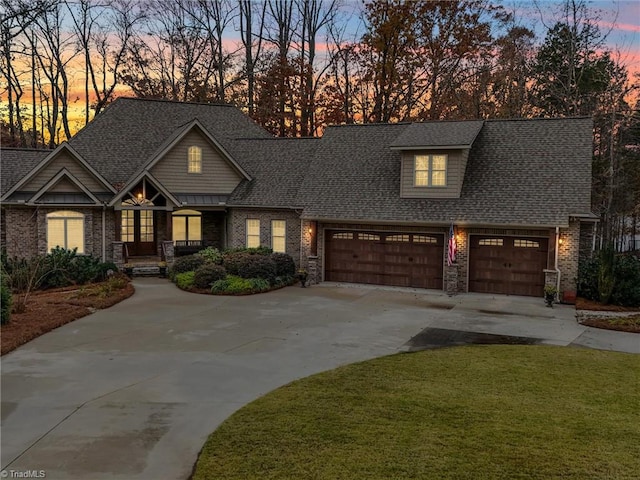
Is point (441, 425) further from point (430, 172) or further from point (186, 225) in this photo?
point (186, 225)

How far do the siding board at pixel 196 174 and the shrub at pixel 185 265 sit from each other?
460 centimetres

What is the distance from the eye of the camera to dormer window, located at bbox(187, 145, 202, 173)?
1038 inches

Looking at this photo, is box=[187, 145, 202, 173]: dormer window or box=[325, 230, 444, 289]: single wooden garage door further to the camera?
box=[187, 145, 202, 173]: dormer window

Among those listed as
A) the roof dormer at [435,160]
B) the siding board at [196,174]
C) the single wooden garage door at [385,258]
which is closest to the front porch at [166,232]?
the siding board at [196,174]

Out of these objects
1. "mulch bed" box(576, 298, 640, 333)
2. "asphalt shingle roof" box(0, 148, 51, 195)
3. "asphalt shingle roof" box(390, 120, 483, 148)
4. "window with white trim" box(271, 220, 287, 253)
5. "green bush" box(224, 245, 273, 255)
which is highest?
"asphalt shingle roof" box(390, 120, 483, 148)

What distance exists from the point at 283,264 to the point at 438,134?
8.26m

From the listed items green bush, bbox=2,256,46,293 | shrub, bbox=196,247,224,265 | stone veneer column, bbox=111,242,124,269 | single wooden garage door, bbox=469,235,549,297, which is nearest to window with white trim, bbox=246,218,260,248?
shrub, bbox=196,247,224,265

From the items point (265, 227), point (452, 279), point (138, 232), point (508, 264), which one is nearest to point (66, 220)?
point (138, 232)

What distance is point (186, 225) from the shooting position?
2697 cm

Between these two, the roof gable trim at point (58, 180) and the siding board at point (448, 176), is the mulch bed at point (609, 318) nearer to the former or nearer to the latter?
the siding board at point (448, 176)

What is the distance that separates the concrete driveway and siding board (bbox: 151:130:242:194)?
261 inches

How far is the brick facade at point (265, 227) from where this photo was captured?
24.4m

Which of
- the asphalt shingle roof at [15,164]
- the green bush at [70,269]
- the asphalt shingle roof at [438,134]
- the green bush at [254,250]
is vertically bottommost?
the green bush at [70,269]

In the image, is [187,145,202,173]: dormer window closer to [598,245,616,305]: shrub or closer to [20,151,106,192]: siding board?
[20,151,106,192]: siding board
